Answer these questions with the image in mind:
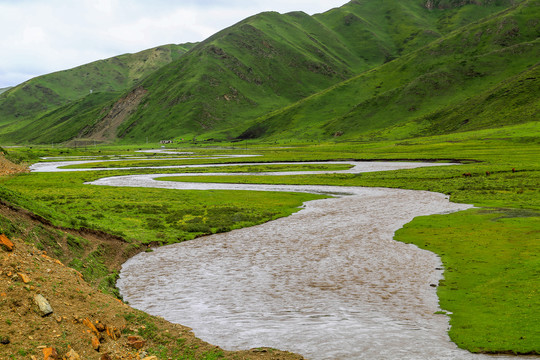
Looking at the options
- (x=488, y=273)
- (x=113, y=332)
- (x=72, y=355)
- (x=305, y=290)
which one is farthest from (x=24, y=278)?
(x=488, y=273)

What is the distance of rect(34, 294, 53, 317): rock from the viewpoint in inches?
662

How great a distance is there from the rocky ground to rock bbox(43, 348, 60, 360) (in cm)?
3

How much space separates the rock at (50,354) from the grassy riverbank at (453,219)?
660 inches

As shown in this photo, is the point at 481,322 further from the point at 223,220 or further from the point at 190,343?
the point at 223,220

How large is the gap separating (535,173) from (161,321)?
3258 inches

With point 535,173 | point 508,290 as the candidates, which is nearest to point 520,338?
point 508,290

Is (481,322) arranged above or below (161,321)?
below

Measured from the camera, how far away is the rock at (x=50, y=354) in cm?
1440

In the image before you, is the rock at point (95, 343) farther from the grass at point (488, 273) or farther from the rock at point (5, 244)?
the grass at point (488, 273)

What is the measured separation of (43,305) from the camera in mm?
17000

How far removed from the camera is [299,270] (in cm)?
3172

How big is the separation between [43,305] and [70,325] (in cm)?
141

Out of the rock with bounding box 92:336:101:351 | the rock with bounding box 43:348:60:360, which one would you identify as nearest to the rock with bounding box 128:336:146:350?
the rock with bounding box 92:336:101:351

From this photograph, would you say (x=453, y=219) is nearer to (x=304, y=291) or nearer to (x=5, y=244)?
(x=304, y=291)
